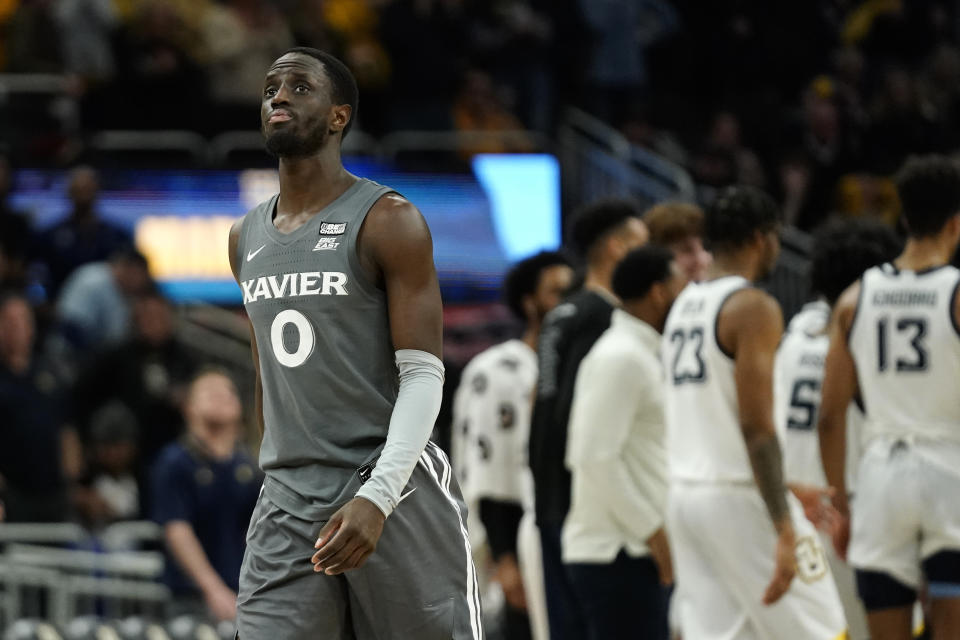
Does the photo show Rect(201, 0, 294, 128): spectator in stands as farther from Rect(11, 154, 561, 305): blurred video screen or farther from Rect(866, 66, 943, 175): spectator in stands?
Rect(866, 66, 943, 175): spectator in stands

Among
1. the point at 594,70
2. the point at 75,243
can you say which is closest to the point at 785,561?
the point at 75,243

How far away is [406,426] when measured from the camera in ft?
13.7

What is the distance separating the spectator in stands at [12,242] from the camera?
12.4 m

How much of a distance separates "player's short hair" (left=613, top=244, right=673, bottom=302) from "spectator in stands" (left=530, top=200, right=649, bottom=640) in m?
0.40

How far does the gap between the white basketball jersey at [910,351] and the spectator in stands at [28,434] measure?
6.12 m

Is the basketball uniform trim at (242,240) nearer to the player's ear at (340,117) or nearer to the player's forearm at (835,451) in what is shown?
the player's ear at (340,117)

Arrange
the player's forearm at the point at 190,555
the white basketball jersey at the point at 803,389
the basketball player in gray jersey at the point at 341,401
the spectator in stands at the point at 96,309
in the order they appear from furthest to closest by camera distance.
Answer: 1. the spectator in stands at the point at 96,309
2. the player's forearm at the point at 190,555
3. the white basketball jersey at the point at 803,389
4. the basketball player in gray jersey at the point at 341,401

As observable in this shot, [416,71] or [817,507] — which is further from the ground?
[416,71]

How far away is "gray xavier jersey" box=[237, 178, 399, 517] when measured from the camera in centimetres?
427

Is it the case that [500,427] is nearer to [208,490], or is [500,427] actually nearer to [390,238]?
[208,490]

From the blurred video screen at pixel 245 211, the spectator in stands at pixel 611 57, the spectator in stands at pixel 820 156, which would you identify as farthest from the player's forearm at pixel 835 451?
the spectator in stands at pixel 611 57

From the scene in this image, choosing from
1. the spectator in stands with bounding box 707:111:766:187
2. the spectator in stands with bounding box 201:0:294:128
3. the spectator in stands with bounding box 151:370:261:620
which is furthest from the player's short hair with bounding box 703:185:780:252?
the spectator in stands with bounding box 707:111:766:187

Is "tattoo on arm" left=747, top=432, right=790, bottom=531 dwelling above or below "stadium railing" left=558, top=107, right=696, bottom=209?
below

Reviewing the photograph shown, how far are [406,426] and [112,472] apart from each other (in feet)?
24.1
